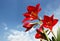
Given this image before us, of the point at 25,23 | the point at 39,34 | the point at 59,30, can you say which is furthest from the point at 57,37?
the point at 25,23

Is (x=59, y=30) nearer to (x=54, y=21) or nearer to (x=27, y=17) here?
(x=54, y=21)

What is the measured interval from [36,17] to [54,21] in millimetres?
172

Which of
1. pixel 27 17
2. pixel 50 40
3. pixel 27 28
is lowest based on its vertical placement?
pixel 50 40

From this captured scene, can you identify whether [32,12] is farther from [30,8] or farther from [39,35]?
[39,35]

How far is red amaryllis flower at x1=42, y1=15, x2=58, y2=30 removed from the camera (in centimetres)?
109

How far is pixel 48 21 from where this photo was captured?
1140mm

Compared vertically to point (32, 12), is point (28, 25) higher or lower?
lower

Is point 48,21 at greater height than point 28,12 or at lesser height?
lesser

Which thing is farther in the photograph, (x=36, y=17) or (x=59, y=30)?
(x=36, y=17)

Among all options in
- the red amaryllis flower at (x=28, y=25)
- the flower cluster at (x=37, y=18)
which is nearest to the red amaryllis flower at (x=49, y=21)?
the flower cluster at (x=37, y=18)

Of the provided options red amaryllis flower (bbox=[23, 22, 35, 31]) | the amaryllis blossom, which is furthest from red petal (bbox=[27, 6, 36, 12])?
red amaryllis flower (bbox=[23, 22, 35, 31])

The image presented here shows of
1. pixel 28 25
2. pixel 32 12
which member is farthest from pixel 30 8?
pixel 28 25

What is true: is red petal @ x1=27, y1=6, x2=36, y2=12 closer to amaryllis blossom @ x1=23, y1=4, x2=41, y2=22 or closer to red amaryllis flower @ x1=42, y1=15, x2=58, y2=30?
amaryllis blossom @ x1=23, y1=4, x2=41, y2=22

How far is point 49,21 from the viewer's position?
1.14 m
